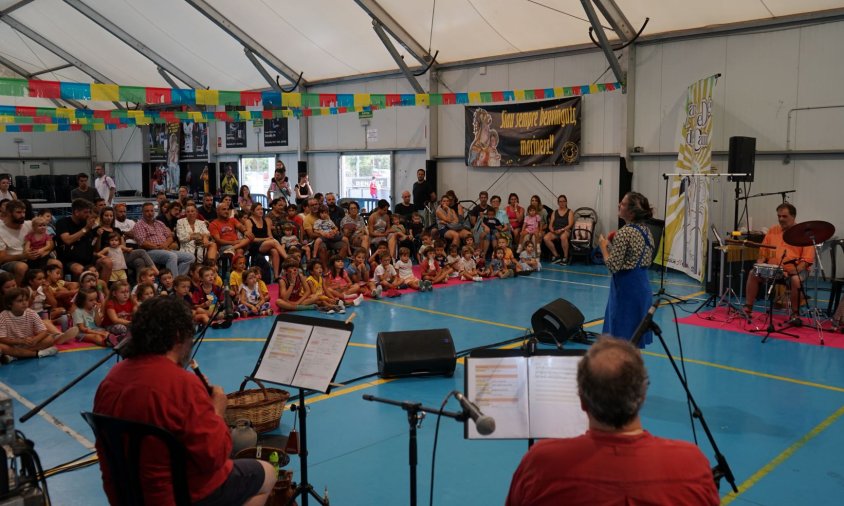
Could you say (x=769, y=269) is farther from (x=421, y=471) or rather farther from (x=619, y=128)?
(x=619, y=128)

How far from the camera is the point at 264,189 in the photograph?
2188cm

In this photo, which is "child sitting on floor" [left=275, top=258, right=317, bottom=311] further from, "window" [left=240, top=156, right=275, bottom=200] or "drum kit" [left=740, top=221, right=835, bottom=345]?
"window" [left=240, top=156, right=275, bottom=200]

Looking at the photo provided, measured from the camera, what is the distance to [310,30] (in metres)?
15.4

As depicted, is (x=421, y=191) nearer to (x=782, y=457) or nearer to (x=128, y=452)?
(x=782, y=457)

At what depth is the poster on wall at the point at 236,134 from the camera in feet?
72.8

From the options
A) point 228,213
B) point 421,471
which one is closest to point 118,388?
point 421,471

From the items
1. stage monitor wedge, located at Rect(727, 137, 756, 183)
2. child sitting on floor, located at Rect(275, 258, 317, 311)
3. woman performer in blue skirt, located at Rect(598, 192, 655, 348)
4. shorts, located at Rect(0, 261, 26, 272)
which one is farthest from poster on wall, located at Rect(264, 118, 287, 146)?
woman performer in blue skirt, located at Rect(598, 192, 655, 348)

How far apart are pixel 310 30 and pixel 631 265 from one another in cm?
1203

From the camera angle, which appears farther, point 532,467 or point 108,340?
point 108,340

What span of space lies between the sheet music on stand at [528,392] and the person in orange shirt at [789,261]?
6356mm

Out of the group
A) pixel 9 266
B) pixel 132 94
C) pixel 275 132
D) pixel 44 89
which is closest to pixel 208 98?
pixel 132 94

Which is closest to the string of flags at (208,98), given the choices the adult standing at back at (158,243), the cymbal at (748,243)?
the adult standing at back at (158,243)

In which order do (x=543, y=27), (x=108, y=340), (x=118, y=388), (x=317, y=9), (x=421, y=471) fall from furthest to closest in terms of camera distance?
(x=317, y=9) → (x=543, y=27) → (x=108, y=340) → (x=421, y=471) → (x=118, y=388)

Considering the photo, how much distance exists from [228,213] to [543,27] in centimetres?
693
